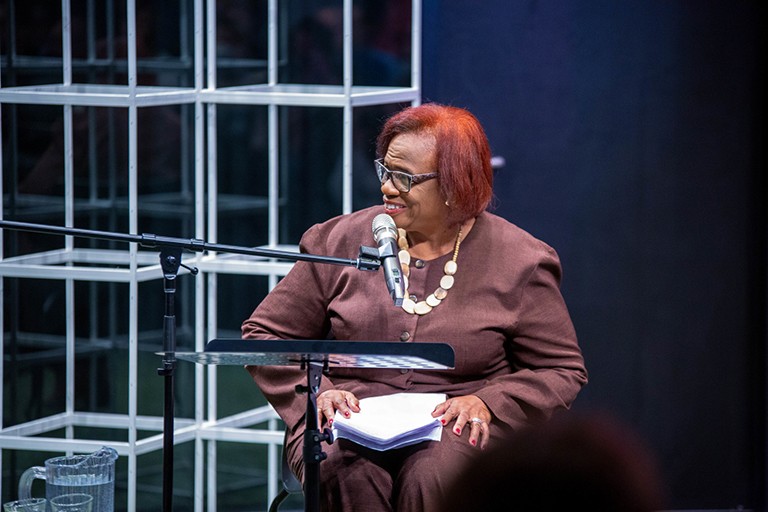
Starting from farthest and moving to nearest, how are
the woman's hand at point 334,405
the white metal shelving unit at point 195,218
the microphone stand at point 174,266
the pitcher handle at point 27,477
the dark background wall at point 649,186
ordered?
the dark background wall at point 649,186
the white metal shelving unit at point 195,218
the pitcher handle at point 27,477
the woman's hand at point 334,405
the microphone stand at point 174,266

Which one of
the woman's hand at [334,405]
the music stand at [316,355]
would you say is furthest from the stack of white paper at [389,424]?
the music stand at [316,355]

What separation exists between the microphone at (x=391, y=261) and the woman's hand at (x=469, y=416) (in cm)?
39

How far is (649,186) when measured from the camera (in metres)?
4.43

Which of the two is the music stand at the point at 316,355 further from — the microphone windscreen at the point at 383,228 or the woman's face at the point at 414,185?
the woman's face at the point at 414,185

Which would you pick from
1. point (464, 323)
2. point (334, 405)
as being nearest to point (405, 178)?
point (464, 323)

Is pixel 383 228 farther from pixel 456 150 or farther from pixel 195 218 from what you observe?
pixel 195 218

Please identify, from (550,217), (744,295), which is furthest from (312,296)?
(744,295)

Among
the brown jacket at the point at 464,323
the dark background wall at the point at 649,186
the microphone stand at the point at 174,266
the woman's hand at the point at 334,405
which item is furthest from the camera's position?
the dark background wall at the point at 649,186

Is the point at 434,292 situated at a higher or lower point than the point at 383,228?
lower

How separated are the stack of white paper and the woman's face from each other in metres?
0.58

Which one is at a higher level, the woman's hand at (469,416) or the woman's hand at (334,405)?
the woman's hand at (334,405)

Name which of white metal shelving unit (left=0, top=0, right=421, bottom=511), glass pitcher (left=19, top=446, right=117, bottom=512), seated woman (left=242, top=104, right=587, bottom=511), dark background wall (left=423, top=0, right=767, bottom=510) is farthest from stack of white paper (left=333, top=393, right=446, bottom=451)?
dark background wall (left=423, top=0, right=767, bottom=510)

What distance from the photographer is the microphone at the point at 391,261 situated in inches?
A: 107

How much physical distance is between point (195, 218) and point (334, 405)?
128 cm
